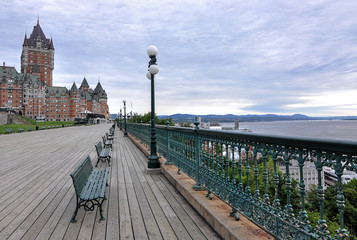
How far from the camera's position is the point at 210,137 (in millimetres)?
3721

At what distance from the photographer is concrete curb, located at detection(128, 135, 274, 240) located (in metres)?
2.64

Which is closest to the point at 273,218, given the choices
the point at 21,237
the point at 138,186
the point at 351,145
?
the point at 351,145

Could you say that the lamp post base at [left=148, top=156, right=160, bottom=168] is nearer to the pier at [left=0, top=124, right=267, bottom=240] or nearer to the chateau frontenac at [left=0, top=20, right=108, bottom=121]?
the pier at [left=0, top=124, right=267, bottom=240]

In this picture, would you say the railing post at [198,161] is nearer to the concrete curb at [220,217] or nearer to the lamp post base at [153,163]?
the concrete curb at [220,217]

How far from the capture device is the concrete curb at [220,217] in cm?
264

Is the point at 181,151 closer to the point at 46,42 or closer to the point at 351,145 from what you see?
the point at 351,145

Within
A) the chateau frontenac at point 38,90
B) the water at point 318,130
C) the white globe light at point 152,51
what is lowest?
the water at point 318,130

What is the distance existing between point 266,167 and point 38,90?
123 m

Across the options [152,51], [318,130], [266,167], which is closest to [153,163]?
[152,51]

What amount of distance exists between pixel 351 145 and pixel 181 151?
4238 millimetres

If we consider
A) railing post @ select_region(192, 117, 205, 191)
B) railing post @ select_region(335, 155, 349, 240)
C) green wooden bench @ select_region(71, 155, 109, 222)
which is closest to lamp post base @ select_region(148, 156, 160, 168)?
green wooden bench @ select_region(71, 155, 109, 222)

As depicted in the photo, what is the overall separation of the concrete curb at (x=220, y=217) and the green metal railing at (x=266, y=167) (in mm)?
120

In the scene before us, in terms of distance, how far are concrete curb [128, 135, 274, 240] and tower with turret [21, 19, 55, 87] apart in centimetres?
13559

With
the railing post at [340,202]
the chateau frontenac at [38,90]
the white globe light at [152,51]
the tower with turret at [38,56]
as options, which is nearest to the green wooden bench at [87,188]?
the railing post at [340,202]
